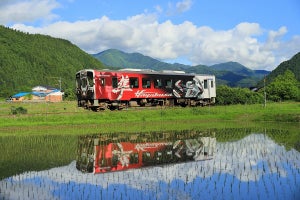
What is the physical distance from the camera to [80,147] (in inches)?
665

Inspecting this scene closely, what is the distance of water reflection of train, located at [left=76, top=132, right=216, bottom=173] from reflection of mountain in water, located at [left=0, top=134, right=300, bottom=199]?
2.27ft

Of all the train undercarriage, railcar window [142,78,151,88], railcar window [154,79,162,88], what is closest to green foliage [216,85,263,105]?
the train undercarriage

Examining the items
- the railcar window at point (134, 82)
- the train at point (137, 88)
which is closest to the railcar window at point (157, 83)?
the train at point (137, 88)

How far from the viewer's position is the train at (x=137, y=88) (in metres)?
28.9

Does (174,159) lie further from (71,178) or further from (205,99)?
(205,99)

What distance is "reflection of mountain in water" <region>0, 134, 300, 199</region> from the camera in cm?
896

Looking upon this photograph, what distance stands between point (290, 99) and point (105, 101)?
38.6 meters

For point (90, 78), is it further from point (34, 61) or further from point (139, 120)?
point (34, 61)

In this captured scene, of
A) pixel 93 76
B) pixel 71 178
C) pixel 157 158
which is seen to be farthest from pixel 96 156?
pixel 93 76

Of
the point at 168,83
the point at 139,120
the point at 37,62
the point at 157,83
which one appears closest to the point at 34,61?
the point at 37,62

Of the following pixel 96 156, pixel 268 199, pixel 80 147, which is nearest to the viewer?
pixel 268 199

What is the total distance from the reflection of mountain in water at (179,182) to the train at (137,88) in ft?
52.5

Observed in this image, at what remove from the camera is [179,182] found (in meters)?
10.1

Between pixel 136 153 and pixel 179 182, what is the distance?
5028 mm
